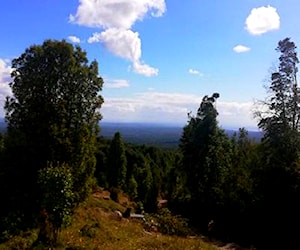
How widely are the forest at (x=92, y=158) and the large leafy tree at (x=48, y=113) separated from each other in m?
0.05

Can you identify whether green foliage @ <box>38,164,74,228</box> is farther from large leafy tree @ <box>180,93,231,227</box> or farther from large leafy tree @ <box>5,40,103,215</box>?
large leafy tree @ <box>180,93,231,227</box>

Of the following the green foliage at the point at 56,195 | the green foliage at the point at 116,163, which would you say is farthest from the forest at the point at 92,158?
the green foliage at the point at 116,163

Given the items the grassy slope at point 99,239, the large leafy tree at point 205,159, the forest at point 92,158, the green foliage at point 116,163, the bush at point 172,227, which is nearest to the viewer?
the grassy slope at point 99,239

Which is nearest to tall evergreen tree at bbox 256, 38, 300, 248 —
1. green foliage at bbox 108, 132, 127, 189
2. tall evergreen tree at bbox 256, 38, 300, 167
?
tall evergreen tree at bbox 256, 38, 300, 167

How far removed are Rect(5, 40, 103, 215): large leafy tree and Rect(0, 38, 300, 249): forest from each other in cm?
5

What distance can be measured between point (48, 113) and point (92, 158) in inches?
134

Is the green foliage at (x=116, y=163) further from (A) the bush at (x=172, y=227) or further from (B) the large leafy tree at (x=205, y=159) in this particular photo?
(A) the bush at (x=172, y=227)

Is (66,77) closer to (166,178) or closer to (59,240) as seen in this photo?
(59,240)

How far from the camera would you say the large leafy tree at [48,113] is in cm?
2031

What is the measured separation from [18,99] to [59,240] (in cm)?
771

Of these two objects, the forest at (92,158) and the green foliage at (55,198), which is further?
the forest at (92,158)

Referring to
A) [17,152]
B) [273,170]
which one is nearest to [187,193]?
[273,170]

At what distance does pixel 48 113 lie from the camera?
67.0 feet

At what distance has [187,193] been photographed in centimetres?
4375
